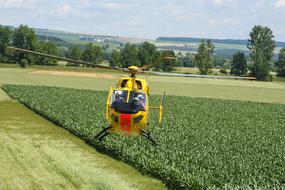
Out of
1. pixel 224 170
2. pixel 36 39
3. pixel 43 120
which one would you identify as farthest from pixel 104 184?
pixel 36 39

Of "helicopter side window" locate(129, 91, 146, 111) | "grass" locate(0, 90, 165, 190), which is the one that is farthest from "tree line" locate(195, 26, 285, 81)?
"helicopter side window" locate(129, 91, 146, 111)

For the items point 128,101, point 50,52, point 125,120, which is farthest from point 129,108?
point 50,52

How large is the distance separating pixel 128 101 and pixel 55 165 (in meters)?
12.8

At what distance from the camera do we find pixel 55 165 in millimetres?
28859

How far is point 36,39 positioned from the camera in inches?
5699

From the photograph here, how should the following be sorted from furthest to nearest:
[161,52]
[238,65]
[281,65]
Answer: [281,65], [238,65], [161,52]

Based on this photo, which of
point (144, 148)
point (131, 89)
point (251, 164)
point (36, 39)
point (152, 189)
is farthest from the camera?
point (36, 39)

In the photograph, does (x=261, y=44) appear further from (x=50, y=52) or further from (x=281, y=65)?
(x=50, y=52)

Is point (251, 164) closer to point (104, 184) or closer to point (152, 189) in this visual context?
point (152, 189)

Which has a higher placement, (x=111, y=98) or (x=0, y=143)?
(x=111, y=98)

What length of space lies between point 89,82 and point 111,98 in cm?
7588

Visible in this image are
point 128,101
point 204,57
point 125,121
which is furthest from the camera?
point 204,57

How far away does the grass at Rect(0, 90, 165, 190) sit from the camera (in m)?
25.4

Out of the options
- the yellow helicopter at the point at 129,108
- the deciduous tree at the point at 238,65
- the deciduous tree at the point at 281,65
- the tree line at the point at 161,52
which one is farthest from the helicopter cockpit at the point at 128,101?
the deciduous tree at the point at 281,65
